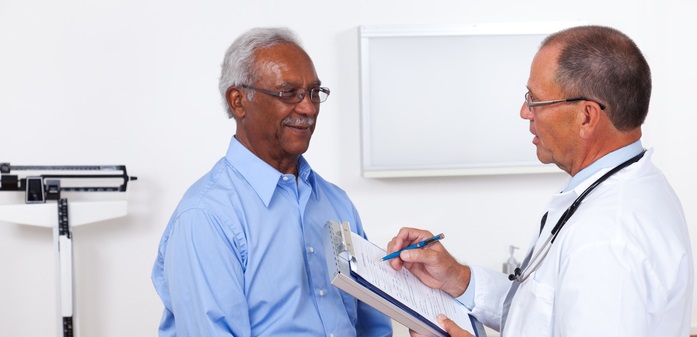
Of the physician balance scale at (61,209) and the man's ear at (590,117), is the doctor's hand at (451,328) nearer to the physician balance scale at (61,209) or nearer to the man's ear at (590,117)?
the man's ear at (590,117)

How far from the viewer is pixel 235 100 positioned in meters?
1.52

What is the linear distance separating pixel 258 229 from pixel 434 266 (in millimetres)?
401

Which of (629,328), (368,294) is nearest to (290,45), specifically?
(368,294)

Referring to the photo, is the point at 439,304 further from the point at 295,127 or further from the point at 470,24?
the point at 470,24

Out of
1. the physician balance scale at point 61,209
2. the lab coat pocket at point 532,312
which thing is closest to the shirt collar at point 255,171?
the lab coat pocket at point 532,312

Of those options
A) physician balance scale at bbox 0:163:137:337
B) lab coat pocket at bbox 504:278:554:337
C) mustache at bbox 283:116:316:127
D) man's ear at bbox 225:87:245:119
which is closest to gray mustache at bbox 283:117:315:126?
mustache at bbox 283:116:316:127

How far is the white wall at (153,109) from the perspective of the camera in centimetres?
287

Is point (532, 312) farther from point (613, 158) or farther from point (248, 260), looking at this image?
point (248, 260)

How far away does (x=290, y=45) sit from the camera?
1.50 m

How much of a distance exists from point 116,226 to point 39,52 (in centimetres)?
76

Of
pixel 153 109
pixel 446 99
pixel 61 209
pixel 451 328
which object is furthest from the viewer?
pixel 446 99

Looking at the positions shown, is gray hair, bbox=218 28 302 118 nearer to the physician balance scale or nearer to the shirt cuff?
the shirt cuff

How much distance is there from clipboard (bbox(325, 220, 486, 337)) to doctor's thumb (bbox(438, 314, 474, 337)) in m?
0.01

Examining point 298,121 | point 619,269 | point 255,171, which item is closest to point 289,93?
point 298,121
